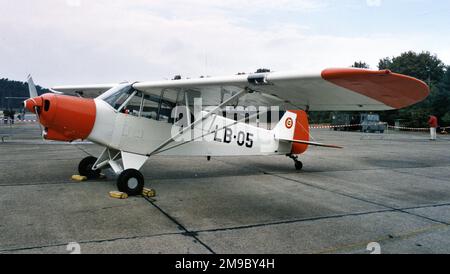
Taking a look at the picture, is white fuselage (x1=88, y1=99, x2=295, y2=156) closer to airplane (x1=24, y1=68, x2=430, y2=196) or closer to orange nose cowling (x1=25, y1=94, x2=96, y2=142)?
airplane (x1=24, y1=68, x2=430, y2=196)

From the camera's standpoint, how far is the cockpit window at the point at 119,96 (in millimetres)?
7129

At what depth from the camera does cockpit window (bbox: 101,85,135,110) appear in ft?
23.4

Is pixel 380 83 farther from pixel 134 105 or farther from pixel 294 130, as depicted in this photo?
pixel 294 130

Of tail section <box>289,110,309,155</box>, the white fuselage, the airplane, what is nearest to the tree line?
tail section <box>289,110,309,155</box>

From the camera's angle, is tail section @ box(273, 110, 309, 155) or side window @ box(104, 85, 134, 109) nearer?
side window @ box(104, 85, 134, 109)

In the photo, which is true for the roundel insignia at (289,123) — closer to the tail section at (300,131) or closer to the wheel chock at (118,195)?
the tail section at (300,131)

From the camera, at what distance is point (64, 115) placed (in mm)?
6430

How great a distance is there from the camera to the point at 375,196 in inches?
271

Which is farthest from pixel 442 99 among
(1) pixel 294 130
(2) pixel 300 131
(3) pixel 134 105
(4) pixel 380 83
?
(4) pixel 380 83

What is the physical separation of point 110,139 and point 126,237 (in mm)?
3138

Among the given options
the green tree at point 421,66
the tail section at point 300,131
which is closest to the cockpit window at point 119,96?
the tail section at point 300,131

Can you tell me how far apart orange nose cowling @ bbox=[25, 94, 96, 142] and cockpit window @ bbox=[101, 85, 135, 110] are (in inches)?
14.8
